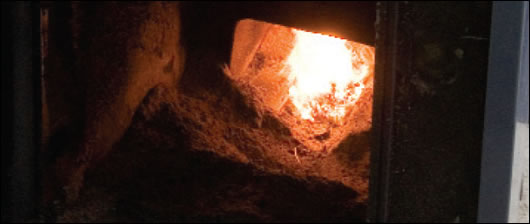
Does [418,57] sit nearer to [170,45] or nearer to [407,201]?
[407,201]

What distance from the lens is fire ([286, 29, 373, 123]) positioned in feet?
8.75

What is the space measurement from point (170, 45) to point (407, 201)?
3.31ft

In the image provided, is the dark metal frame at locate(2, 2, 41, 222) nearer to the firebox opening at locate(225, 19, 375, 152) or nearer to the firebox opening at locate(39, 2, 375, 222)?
the firebox opening at locate(39, 2, 375, 222)

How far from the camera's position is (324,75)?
278 cm

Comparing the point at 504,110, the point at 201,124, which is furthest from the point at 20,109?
the point at 504,110

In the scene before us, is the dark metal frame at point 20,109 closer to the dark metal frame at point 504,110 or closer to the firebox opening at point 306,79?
the firebox opening at point 306,79

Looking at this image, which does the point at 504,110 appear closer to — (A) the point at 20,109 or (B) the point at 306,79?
(A) the point at 20,109

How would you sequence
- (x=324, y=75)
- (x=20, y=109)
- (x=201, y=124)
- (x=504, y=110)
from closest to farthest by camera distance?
(x=504, y=110), (x=20, y=109), (x=201, y=124), (x=324, y=75)

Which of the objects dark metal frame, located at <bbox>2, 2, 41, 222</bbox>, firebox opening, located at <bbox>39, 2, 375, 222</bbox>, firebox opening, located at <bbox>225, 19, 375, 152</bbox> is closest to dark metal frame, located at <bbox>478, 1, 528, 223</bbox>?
firebox opening, located at <bbox>39, 2, 375, 222</bbox>

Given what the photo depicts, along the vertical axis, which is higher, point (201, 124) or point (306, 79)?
point (306, 79)

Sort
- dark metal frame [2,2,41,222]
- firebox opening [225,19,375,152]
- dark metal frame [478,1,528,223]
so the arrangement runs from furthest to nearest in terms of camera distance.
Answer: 1. firebox opening [225,19,375,152]
2. dark metal frame [2,2,41,222]
3. dark metal frame [478,1,528,223]

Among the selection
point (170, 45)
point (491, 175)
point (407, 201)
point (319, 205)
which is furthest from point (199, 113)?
point (491, 175)

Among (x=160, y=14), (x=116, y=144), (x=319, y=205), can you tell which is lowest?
(x=319, y=205)

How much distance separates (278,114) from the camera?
99.1 inches
